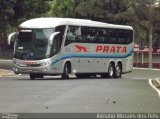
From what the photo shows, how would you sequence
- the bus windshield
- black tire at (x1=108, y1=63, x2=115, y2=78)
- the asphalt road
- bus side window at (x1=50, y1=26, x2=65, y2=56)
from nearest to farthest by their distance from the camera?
the asphalt road → the bus windshield → bus side window at (x1=50, y1=26, x2=65, y2=56) → black tire at (x1=108, y1=63, x2=115, y2=78)

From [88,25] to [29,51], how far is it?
493 centimetres

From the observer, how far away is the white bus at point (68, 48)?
109 ft

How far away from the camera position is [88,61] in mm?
36906

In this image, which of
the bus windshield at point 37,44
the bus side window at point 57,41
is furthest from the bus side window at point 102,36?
the bus windshield at point 37,44

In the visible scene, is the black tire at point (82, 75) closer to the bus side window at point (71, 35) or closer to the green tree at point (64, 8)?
the bus side window at point (71, 35)

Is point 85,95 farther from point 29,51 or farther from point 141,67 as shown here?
point 141,67

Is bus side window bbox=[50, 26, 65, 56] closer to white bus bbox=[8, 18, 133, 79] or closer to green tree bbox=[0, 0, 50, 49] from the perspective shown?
white bus bbox=[8, 18, 133, 79]

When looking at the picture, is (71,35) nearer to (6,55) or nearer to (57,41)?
(57,41)

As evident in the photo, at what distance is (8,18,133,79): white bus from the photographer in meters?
33.2

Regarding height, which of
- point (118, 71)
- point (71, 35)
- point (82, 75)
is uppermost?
point (71, 35)

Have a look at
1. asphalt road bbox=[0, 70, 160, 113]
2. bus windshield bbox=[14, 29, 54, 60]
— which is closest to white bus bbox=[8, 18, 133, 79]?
bus windshield bbox=[14, 29, 54, 60]

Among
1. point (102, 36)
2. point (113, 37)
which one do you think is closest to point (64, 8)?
point (113, 37)

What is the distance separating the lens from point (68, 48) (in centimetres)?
3475

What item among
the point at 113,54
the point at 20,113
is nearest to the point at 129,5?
the point at 113,54
